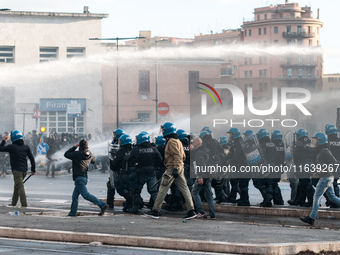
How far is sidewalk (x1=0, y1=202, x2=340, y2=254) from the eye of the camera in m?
6.52

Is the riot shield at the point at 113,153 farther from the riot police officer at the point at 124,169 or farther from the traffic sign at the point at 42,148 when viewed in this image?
the traffic sign at the point at 42,148

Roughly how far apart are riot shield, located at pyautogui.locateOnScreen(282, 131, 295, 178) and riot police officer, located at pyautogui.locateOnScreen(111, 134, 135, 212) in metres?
3.42

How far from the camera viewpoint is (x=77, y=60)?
1483 inches

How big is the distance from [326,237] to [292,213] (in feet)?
8.69

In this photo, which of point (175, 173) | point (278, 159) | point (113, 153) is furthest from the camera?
point (278, 159)

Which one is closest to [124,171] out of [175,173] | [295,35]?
[175,173]

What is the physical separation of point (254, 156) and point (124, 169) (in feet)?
8.83

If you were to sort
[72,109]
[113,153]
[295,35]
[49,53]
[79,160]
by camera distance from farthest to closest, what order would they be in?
[295,35]
[49,53]
[72,109]
[113,153]
[79,160]

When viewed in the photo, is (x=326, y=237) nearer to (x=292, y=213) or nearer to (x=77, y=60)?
(x=292, y=213)

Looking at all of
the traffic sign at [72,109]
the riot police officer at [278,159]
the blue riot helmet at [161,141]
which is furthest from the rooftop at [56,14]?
the riot police officer at [278,159]

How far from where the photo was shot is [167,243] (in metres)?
6.72

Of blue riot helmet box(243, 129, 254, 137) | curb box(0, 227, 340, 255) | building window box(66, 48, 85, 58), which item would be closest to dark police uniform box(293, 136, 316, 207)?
blue riot helmet box(243, 129, 254, 137)

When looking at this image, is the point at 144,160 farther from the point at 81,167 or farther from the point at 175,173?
the point at 81,167

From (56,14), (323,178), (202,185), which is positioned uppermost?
(56,14)
